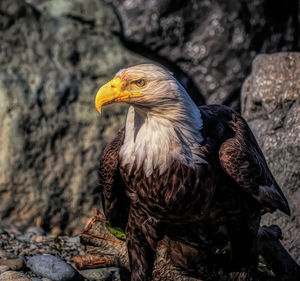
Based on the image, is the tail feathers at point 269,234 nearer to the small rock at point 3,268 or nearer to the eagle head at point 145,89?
the eagle head at point 145,89

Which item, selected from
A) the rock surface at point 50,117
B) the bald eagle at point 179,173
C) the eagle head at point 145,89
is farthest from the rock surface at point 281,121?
the eagle head at point 145,89

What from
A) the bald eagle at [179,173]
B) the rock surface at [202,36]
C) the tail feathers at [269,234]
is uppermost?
the rock surface at [202,36]

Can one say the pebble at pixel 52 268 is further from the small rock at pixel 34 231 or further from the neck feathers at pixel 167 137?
the neck feathers at pixel 167 137

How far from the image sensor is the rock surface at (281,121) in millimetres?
4250

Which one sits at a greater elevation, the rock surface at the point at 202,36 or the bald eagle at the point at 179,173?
the rock surface at the point at 202,36

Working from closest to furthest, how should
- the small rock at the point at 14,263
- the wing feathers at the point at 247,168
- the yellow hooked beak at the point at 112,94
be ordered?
1. the yellow hooked beak at the point at 112,94
2. the wing feathers at the point at 247,168
3. the small rock at the point at 14,263

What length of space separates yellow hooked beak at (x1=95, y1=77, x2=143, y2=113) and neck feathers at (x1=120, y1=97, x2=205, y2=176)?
0.18m

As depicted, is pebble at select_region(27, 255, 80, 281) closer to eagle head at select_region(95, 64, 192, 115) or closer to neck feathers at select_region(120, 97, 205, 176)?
neck feathers at select_region(120, 97, 205, 176)

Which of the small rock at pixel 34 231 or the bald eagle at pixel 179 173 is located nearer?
the bald eagle at pixel 179 173

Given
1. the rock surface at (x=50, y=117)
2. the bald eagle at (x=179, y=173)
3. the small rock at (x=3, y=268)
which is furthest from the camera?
the rock surface at (x=50, y=117)

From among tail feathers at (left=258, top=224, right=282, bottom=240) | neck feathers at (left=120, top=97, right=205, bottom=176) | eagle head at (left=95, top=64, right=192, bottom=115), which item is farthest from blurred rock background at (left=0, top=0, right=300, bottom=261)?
eagle head at (left=95, top=64, right=192, bottom=115)

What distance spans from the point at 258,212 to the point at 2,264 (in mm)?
2008

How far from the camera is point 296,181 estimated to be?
14.0 feet

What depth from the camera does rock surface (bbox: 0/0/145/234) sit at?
15.5ft
